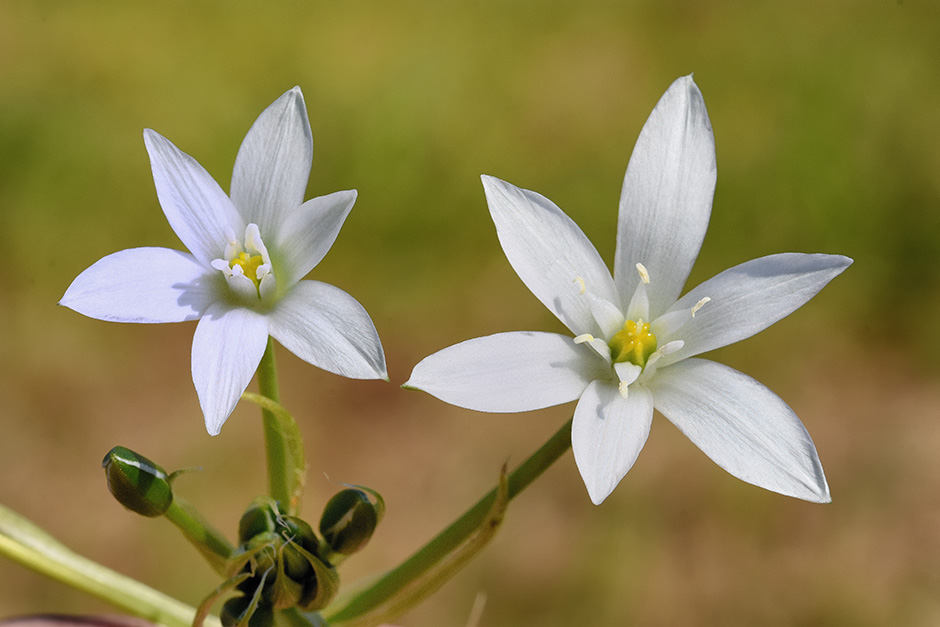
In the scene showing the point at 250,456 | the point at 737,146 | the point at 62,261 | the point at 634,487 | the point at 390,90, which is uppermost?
the point at 390,90

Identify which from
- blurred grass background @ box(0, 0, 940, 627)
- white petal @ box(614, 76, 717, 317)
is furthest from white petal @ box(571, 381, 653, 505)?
blurred grass background @ box(0, 0, 940, 627)

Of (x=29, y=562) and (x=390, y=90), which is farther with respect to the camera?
(x=390, y=90)

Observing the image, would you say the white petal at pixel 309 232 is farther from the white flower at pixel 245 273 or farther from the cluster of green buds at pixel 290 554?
the cluster of green buds at pixel 290 554

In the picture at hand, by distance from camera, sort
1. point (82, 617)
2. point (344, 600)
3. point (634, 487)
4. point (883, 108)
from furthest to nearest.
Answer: point (883, 108) → point (634, 487) → point (82, 617) → point (344, 600)

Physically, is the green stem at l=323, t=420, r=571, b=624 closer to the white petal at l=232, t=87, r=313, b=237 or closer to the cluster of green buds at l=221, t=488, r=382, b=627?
the cluster of green buds at l=221, t=488, r=382, b=627

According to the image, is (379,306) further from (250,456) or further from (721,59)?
(721,59)

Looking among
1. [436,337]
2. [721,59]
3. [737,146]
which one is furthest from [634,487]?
[721,59]

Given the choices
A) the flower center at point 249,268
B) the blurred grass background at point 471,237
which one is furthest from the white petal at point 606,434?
the blurred grass background at point 471,237
